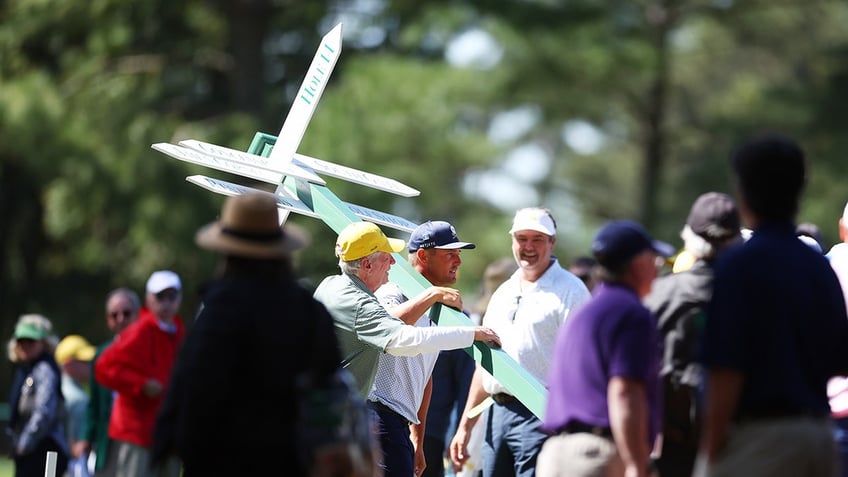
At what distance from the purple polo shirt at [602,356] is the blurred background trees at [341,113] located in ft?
45.8

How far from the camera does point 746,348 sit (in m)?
4.20

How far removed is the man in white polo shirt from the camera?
704cm

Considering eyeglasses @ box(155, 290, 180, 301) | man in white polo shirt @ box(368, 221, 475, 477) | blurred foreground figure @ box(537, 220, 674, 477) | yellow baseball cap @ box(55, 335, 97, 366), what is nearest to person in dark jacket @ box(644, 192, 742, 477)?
blurred foreground figure @ box(537, 220, 674, 477)

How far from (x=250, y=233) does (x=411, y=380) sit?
2931mm

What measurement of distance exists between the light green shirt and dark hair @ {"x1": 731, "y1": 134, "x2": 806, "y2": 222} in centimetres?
241

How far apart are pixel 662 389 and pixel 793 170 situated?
3.88 ft

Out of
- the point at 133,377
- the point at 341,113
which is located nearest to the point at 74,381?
the point at 133,377

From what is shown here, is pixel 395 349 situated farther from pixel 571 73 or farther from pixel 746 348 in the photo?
pixel 571 73

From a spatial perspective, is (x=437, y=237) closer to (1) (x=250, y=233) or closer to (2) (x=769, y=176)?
(1) (x=250, y=233)

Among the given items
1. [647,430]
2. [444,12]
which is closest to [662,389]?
[647,430]

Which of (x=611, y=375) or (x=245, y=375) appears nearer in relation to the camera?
(x=245, y=375)

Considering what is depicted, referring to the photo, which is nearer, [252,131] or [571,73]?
[252,131]

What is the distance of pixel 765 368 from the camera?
4.21 m

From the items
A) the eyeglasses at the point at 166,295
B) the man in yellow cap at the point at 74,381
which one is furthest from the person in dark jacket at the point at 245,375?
the man in yellow cap at the point at 74,381
